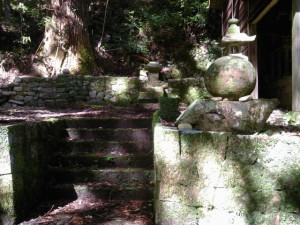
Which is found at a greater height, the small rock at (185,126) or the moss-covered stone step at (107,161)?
the small rock at (185,126)

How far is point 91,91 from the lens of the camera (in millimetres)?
9352

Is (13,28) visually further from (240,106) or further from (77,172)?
(240,106)

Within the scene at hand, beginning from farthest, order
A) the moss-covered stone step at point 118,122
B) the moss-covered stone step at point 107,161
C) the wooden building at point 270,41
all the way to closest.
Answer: the wooden building at point 270,41, the moss-covered stone step at point 118,122, the moss-covered stone step at point 107,161

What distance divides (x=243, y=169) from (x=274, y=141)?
39 cm

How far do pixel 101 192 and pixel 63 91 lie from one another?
19.1 feet

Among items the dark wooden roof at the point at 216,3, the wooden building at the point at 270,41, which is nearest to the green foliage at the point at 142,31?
the dark wooden roof at the point at 216,3

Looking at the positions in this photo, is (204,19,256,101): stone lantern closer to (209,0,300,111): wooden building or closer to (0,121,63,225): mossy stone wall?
(0,121,63,225): mossy stone wall

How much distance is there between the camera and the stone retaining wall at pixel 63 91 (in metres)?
9.19

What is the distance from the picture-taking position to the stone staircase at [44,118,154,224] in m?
4.20

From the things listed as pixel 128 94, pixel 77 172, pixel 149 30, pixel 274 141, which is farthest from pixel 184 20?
pixel 274 141

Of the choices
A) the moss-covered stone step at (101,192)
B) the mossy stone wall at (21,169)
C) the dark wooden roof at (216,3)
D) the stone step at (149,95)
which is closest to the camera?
the mossy stone wall at (21,169)

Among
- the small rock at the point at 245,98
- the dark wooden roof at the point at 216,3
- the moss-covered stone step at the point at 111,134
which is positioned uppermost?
the dark wooden roof at the point at 216,3

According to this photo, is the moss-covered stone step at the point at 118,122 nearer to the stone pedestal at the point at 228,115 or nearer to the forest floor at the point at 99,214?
the forest floor at the point at 99,214

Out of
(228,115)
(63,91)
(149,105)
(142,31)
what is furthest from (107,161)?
(142,31)
